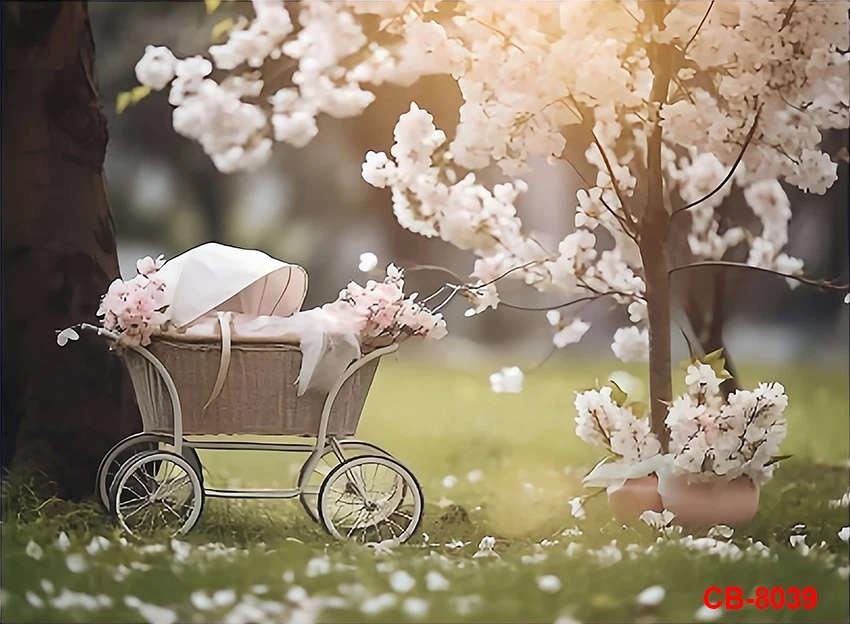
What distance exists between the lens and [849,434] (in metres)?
2.38

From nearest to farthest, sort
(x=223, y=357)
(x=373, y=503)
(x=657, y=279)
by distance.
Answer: (x=223, y=357) < (x=373, y=503) < (x=657, y=279)

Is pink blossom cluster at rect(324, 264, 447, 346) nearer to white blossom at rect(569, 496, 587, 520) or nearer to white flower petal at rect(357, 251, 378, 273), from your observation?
white flower petal at rect(357, 251, 378, 273)

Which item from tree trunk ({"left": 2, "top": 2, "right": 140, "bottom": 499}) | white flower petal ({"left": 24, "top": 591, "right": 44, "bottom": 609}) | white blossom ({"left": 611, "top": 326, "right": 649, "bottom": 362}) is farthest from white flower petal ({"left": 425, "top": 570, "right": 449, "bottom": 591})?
white flower petal ({"left": 24, "top": 591, "right": 44, "bottom": 609})

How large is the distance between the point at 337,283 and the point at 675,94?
1.01m

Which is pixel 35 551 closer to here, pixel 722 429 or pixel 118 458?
pixel 118 458

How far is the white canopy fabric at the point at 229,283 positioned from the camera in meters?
2.12

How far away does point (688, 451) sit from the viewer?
2225 mm

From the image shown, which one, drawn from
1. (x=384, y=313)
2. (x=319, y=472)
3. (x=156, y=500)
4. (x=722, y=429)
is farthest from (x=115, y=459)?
(x=722, y=429)

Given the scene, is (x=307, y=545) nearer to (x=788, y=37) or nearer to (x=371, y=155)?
(x=371, y=155)

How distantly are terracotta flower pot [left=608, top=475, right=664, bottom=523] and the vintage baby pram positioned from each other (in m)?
0.51

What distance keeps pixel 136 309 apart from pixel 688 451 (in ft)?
4.71

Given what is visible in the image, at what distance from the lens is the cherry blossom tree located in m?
2.23

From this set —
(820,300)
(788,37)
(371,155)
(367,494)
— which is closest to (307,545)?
(367,494)

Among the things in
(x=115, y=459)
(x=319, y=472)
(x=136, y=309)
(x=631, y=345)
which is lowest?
(x=115, y=459)
